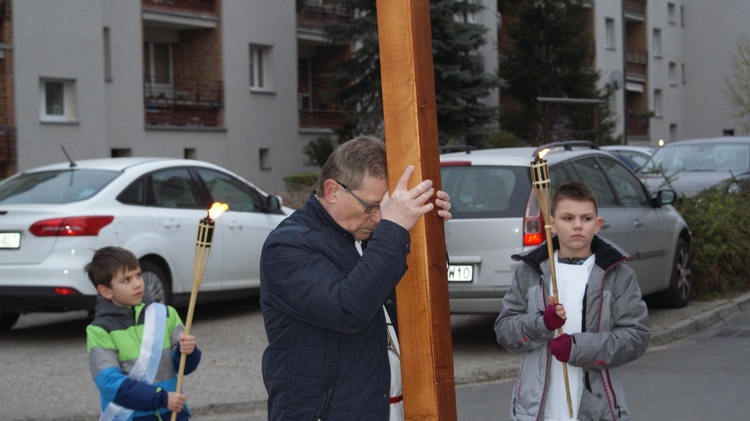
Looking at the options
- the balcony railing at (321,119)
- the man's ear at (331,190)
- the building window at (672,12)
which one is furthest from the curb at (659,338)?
the building window at (672,12)

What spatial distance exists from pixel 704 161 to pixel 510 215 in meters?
9.10

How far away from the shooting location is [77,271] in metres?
9.84

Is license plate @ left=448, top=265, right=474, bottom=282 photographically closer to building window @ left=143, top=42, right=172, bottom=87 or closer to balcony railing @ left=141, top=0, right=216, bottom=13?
balcony railing @ left=141, top=0, right=216, bottom=13

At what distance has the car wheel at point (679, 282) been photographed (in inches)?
452

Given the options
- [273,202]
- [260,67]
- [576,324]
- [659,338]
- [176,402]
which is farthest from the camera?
[260,67]

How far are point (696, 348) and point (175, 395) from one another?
21.4ft

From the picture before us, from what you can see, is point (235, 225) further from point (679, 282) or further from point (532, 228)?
point (679, 282)

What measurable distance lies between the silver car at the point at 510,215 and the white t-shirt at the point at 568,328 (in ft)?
13.8

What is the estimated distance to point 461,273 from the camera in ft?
29.3

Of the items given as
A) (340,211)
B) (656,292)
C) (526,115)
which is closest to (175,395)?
(340,211)

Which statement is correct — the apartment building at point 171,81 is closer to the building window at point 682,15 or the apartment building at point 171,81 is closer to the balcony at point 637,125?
the balcony at point 637,125

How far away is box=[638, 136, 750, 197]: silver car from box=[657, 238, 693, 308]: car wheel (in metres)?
3.78

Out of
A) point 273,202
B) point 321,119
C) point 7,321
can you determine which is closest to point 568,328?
point 273,202

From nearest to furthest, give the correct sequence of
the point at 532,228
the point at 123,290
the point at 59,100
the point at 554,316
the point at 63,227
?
the point at 554,316 < the point at 123,290 < the point at 532,228 < the point at 63,227 < the point at 59,100
